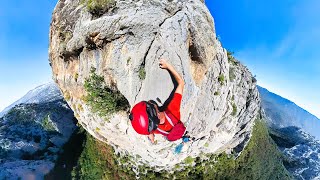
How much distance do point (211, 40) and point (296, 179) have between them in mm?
28700

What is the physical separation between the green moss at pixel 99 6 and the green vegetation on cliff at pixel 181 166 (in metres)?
10.9

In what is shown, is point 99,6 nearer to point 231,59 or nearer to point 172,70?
point 172,70

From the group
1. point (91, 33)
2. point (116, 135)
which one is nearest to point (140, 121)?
point (91, 33)

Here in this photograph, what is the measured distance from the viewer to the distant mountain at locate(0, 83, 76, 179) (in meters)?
27.0

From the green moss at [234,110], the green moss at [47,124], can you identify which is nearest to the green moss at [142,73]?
the green moss at [234,110]

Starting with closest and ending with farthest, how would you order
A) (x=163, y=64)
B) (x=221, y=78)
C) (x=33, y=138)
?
1. (x=163, y=64)
2. (x=221, y=78)
3. (x=33, y=138)

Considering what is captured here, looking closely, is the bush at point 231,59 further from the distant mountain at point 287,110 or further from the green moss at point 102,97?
the distant mountain at point 287,110

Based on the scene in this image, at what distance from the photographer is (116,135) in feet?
63.5

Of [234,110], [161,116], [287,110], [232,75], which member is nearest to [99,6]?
[161,116]

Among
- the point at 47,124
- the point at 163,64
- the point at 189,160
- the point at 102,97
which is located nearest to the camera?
the point at 163,64

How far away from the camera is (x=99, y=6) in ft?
52.9

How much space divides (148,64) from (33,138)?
2155 centimetres

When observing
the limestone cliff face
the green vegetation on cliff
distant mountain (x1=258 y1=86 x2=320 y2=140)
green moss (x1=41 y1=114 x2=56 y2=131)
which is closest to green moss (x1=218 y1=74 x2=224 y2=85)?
the limestone cliff face

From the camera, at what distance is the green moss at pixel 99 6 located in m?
15.9
